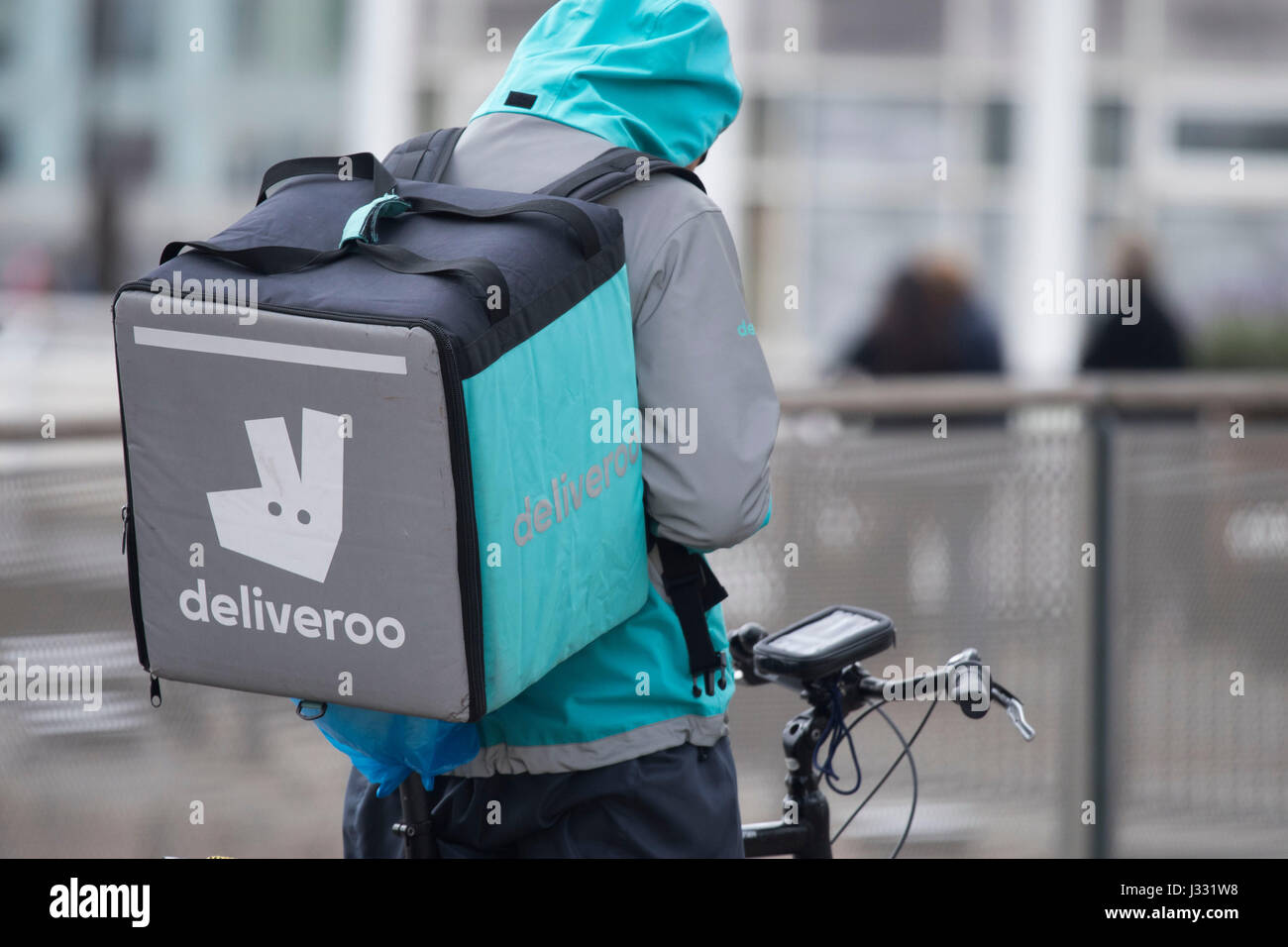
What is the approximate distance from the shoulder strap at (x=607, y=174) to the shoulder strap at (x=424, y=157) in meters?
0.20

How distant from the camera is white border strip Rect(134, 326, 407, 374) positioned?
5.61 ft

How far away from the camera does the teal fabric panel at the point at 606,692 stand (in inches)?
84.1

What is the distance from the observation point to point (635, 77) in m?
2.13

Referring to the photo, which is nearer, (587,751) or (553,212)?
(553,212)

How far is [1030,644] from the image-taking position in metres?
4.56

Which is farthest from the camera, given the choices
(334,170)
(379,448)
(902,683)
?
(902,683)

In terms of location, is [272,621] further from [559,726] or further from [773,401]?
[773,401]

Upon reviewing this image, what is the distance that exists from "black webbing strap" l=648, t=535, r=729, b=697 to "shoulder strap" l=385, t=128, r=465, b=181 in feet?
1.98

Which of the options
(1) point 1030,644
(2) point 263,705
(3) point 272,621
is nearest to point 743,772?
(1) point 1030,644

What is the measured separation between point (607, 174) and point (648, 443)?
357mm

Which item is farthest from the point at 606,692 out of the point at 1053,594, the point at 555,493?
the point at 1053,594
